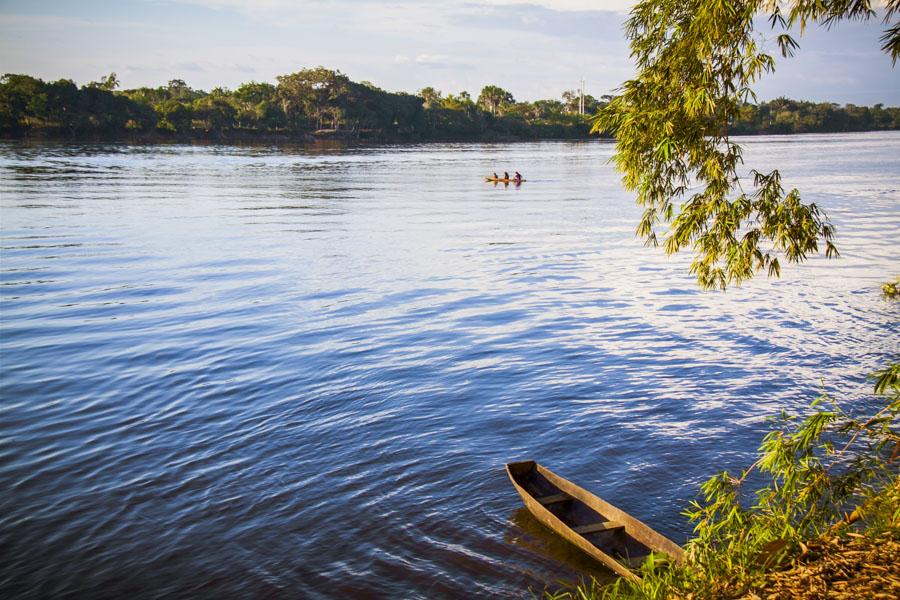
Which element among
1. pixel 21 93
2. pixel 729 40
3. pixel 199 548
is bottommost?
pixel 199 548

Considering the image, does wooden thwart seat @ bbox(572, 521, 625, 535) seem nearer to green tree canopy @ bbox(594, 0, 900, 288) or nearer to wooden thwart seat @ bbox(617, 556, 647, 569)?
wooden thwart seat @ bbox(617, 556, 647, 569)

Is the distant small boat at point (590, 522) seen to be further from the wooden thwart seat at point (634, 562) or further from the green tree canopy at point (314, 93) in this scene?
the green tree canopy at point (314, 93)

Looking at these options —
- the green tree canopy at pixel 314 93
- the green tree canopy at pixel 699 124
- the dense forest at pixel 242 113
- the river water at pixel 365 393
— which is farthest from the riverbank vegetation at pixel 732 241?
the green tree canopy at pixel 314 93

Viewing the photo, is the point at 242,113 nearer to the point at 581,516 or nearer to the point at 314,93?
the point at 314,93

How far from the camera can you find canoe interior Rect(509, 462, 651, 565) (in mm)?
9195

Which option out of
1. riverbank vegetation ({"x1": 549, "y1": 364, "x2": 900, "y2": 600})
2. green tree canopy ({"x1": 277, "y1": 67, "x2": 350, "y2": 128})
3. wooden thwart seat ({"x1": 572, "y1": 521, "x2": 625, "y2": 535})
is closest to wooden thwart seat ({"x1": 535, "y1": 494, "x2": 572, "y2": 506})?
wooden thwart seat ({"x1": 572, "y1": 521, "x2": 625, "y2": 535})

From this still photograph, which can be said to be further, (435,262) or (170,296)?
(435,262)

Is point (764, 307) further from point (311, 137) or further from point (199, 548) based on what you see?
point (311, 137)

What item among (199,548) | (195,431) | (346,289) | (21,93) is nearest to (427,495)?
(199,548)

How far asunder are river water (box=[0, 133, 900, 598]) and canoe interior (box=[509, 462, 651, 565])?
0.41 meters

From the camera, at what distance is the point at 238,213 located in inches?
1791

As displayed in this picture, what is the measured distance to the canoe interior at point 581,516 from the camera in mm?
9195

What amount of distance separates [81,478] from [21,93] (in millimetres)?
133758

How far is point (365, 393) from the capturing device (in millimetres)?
15844
